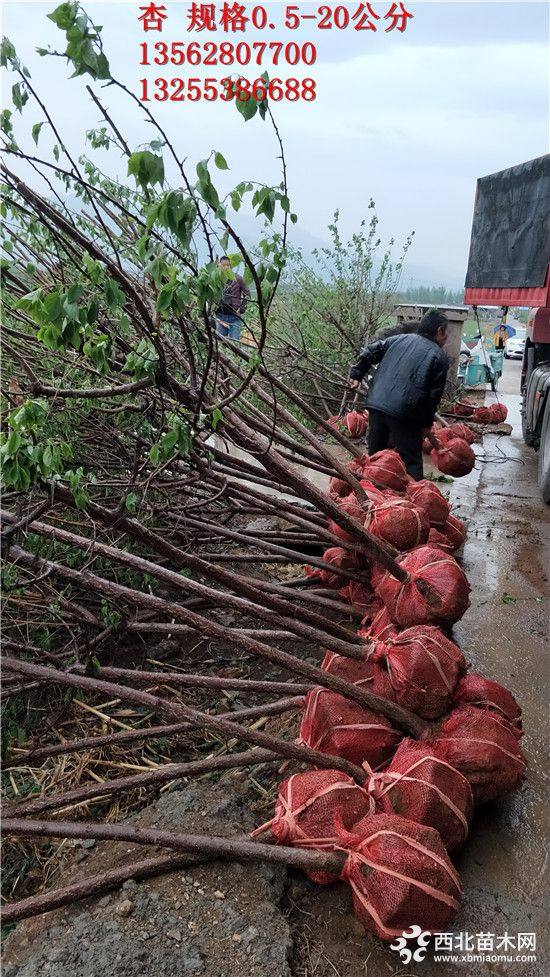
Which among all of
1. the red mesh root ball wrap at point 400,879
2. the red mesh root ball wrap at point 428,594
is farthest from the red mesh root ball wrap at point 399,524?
the red mesh root ball wrap at point 400,879

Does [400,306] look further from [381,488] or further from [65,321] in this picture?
[65,321]

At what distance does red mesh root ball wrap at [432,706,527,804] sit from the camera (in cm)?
216

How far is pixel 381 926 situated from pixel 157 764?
1213 mm

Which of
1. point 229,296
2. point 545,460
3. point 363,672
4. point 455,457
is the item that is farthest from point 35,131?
point 545,460

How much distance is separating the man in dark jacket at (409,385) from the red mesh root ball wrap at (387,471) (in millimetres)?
680

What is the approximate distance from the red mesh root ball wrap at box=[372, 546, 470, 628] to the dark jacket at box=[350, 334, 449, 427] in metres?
2.13

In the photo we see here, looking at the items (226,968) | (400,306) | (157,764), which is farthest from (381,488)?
(400,306)

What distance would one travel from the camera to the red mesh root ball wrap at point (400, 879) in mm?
1740

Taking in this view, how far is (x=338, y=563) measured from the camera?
11.8 feet

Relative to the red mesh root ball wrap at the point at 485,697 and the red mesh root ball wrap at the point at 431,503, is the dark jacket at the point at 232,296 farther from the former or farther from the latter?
the red mesh root ball wrap at the point at 485,697

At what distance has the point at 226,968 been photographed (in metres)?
1.71

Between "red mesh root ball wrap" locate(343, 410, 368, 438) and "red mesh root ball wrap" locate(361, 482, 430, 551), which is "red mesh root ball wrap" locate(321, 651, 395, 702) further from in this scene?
"red mesh root ball wrap" locate(343, 410, 368, 438)

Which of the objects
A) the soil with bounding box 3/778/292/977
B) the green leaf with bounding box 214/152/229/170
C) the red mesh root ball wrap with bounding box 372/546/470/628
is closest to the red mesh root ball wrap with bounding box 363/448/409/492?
the red mesh root ball wrap with bounding box 372/546/470/628

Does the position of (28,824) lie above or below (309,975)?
above
